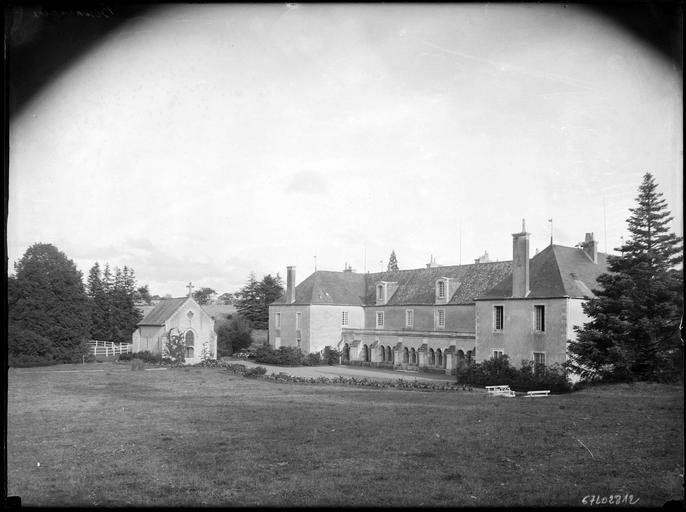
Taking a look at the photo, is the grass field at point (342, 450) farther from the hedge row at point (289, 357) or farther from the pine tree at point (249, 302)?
the pine tree at point (249, 302)

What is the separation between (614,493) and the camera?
7.59m

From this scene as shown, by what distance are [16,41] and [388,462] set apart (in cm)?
874

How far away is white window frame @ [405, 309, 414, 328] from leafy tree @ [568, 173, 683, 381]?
59.2ft

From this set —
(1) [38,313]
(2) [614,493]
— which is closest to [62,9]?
(2) [614,493]

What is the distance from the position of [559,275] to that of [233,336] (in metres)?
27.7

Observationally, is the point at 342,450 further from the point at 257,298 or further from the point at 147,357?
the point at 257,298

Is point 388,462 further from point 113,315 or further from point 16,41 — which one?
point 113,315

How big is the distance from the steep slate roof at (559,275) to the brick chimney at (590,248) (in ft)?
0.86

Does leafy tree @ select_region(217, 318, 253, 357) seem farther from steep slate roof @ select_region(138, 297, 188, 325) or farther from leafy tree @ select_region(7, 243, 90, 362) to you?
leafy tree @ select_region(7, 243, 90, 362)

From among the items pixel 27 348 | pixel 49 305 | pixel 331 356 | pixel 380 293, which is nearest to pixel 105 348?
pixel 27 348

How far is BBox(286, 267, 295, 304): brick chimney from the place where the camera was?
42569mm

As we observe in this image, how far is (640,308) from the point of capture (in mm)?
18469

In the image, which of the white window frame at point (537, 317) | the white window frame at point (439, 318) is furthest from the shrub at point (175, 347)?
the white window frame at point (537, 317)

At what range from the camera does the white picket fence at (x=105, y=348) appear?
985 inches
